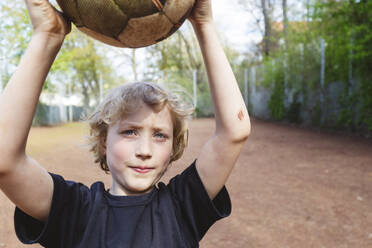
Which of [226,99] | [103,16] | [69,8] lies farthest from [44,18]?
[226,99]

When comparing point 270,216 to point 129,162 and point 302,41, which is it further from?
point 302,41

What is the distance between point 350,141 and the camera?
828 cm

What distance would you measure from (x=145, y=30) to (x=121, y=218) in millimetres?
816

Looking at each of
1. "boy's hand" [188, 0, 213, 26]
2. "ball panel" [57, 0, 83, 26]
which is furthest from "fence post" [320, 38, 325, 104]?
"ball panel" [57, 0, 83, 26]

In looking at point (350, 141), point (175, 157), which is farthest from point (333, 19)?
point (175, 157)

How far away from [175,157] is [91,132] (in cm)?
45

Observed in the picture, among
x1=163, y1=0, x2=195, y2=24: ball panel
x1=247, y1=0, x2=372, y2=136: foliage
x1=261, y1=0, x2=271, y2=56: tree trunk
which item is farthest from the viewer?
x1=261, y1=0, x2=271, y2=56: tree trunk

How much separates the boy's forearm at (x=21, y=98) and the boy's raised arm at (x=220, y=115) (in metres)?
0.66

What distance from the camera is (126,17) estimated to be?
4.60ft

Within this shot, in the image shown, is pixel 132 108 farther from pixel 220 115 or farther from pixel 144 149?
pixel 220 115

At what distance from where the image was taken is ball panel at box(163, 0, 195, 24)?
140 cm

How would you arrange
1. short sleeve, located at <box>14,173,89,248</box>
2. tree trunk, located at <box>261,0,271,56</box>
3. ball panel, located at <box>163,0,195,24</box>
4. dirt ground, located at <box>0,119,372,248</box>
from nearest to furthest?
1. short sleeve, located at <box>14,173,89,248</box>
2. ball panel, located at <box>163,0,195,24</box>
3. dirt ground, located at <box>0,119,372,248</box>
4. tree trunk, located at <box>261,0,271,56</box>

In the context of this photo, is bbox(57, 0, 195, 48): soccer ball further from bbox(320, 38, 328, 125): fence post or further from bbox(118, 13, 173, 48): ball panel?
bbox(320, 38, 328, 125): fence post

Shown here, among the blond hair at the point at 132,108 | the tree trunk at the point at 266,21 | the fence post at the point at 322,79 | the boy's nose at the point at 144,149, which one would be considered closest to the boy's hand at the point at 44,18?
the blond hair at the point at 132,108
